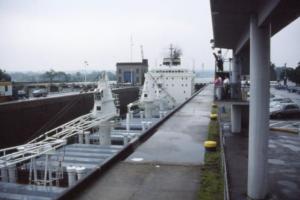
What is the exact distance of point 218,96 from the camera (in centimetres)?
1609

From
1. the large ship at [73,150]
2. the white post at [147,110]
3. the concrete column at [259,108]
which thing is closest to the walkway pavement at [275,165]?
the concrete column at [259,108]

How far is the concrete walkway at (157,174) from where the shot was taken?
893 cm

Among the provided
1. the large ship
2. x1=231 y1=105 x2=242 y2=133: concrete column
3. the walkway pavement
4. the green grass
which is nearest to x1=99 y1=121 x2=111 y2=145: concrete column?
the large ship

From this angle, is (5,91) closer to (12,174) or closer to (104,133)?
(104,133)

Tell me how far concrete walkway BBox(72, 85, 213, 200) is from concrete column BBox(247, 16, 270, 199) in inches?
71.7

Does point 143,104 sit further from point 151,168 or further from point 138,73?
point 138,73

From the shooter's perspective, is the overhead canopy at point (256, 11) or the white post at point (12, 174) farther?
the white post at point (12, 174)

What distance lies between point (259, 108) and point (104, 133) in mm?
16758

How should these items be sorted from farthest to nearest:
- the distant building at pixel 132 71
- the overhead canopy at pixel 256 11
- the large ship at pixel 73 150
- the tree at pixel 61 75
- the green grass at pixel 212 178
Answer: the tree at pixel 61 75 < the distant building at pixel 132 71 < the large ship at pixel 73 150 < the green grass at pixel 212 178 < the overhead canopy at pixel 256 11

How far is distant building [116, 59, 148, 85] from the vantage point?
99250 millimetres

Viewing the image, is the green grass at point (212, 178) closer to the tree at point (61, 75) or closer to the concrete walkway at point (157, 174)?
the concrete walkway at point (157, 174)

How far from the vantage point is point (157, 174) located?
10.6 m

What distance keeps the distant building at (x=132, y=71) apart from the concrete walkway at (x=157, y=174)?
82177 mm

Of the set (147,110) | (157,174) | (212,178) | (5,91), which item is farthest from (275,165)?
(5,91)
